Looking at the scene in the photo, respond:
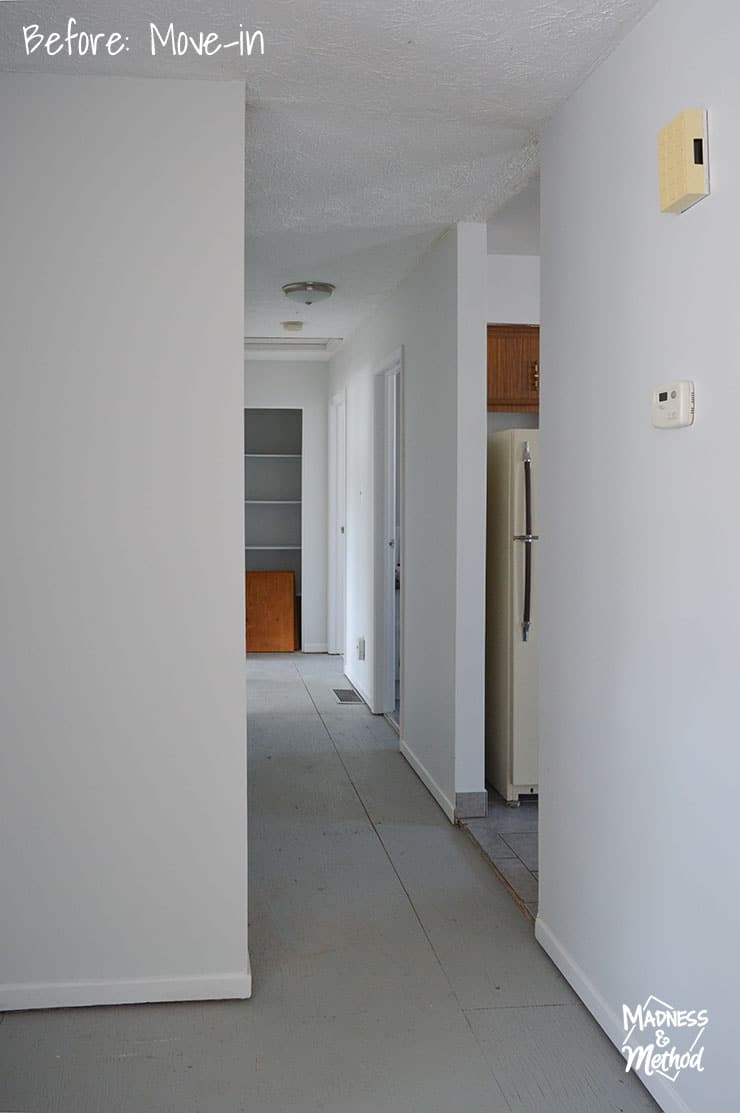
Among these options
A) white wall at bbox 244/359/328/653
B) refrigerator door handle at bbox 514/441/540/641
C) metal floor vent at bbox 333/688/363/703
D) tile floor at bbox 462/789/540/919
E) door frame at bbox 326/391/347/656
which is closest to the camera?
tile floor at bbox 462/789/540/919

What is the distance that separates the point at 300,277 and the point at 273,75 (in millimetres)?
2666

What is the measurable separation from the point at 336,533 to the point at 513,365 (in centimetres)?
379

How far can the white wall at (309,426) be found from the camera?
902cm

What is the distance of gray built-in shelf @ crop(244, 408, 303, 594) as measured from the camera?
31.8ft

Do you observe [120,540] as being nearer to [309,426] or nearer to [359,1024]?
[359,1024]

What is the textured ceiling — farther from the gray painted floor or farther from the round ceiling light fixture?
the gray painted floor

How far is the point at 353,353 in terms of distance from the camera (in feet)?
24.1

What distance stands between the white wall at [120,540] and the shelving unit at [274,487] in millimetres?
6837

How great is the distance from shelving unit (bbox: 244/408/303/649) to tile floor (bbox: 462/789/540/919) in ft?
17.2

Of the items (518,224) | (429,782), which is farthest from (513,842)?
(518,224)

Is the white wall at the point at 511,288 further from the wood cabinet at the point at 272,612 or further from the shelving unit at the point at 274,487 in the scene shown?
the shelving unit at the point at 274,487

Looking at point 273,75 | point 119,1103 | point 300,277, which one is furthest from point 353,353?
point 119,1103

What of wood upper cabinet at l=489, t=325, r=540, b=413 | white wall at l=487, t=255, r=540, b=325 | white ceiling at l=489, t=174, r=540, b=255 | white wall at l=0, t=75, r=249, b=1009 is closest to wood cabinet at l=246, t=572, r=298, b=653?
wood upper cabinet at l=489, t=325, r=540, b=413

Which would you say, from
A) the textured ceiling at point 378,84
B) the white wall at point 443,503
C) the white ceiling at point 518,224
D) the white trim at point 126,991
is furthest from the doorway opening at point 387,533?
the white trim at point 126,991
